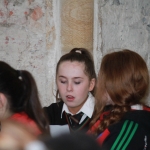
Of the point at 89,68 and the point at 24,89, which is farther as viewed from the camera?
the point at 89,68

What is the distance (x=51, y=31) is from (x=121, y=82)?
116 cm

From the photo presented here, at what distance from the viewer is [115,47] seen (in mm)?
2426

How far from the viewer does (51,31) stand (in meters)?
2.35

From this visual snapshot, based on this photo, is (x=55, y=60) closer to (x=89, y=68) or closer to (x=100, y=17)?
(x=100, y=17)

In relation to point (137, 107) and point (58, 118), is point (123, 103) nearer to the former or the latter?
point (137, 107)

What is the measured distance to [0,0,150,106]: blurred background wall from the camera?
226 cm

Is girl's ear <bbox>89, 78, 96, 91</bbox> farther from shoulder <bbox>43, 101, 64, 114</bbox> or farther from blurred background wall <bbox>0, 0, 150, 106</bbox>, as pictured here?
blurred background wall <bbox>0, 0, 150, 106</bbox>

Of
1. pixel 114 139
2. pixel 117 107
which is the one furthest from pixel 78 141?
pixel 117 107

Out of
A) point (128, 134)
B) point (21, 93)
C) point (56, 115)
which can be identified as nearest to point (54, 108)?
point (56, 115)

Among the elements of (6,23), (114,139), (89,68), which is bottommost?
(114,139)

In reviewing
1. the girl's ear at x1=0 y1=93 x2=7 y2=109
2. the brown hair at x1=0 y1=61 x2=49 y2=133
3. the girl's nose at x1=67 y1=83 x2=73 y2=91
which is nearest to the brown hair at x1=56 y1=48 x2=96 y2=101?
the girl's nose at x1=67 y1=83 x2=73 y2=91

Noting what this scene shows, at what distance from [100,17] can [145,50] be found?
41 cm

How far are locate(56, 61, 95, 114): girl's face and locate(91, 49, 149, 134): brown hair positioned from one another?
1.07 feet

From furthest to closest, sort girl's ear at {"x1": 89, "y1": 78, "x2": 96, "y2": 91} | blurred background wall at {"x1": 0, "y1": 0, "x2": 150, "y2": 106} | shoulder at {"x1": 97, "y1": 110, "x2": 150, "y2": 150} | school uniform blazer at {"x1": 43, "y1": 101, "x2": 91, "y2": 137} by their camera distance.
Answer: blurred background wall at {"x1": 0, "y1": 0, "x2": 150, "y2": 106}
girl's ear at {"x1": 89, "y1": 78, "x2": 96, "y2": 91}
school uniform blazer at {"x1": 43, "y1": 101, "x2": 91, "y2": 137}
shoulder at {"x1": 97, "y1": 110, "x2": 150, "y2": 150}
